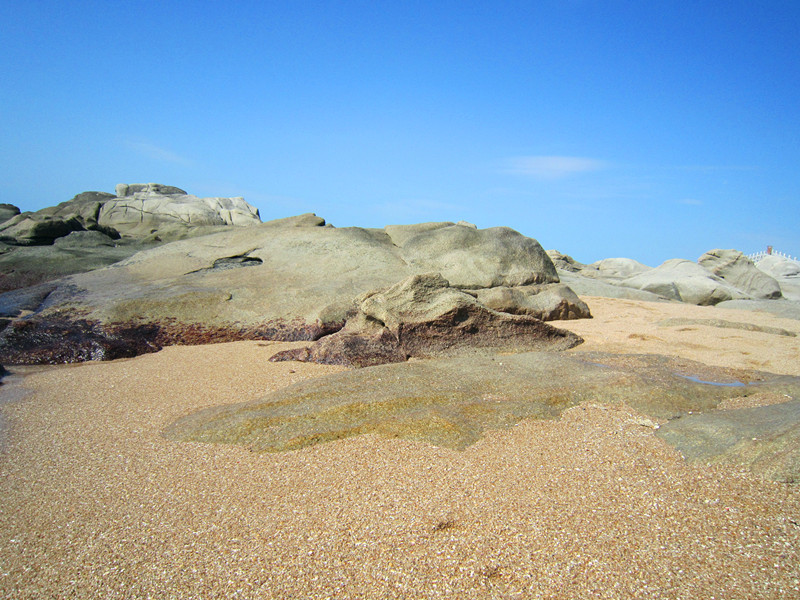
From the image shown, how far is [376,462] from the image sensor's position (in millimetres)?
2213

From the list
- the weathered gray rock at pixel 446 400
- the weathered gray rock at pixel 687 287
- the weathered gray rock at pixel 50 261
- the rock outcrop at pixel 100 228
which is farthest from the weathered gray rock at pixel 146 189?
the weathered gray rock at pixel 446 400

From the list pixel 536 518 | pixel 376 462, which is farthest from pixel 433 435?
pixel 536 518

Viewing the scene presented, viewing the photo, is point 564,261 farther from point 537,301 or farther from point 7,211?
point 7,211

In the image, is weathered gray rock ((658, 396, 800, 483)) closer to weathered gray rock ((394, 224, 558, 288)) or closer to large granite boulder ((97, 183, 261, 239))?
weathered gray rock ((394, 224, 558, 288))

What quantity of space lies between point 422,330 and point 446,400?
1.42 metres

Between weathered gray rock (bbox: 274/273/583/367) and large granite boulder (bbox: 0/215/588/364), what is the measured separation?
701 millimetres

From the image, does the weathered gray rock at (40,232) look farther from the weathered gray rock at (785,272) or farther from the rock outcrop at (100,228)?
the weathered gray rock at (785,272)

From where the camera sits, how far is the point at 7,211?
16.7 meters

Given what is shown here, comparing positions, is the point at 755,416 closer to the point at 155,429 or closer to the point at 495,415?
the point at 495,415

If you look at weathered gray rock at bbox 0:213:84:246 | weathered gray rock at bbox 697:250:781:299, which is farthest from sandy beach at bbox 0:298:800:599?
weathered gray rock at bbox 697:250:781:299

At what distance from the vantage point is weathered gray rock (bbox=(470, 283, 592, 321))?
561cm

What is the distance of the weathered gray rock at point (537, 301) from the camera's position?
561 centimetres

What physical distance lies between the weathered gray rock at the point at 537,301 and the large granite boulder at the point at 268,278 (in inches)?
10.9

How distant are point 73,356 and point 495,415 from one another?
350cm
